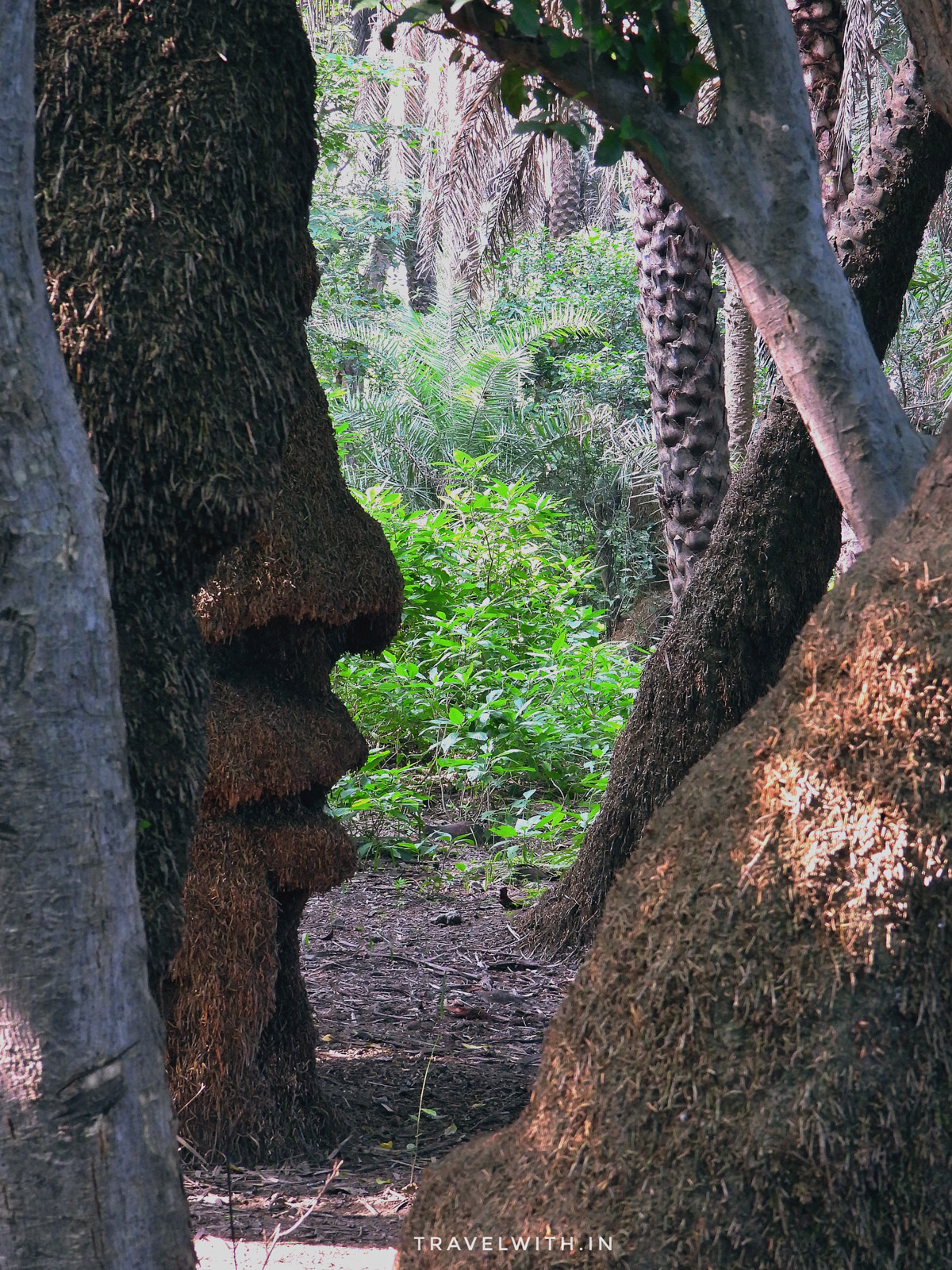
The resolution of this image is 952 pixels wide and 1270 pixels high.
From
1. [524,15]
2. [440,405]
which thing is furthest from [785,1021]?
[440,405]

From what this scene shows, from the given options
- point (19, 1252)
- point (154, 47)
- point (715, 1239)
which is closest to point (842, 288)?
point (154, 47)

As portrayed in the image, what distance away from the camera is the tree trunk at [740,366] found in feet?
28.7

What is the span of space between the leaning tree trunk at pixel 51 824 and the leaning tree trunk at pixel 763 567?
3.74 metres

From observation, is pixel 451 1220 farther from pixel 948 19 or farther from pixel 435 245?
pixel 435 245

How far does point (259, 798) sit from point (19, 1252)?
6.86 feet

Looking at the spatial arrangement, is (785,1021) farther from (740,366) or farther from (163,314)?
(740,366)

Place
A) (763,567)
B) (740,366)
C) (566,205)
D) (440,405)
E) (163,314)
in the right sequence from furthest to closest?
1. (566,205)
2. (440,405)
3. (740,366)
4. (763,567)
5. (163,314)

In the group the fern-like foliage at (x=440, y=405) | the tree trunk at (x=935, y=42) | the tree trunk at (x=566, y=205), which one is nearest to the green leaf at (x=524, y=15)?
the tree trunk at (x=935, y=42)

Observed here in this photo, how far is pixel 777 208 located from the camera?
283 centimetres

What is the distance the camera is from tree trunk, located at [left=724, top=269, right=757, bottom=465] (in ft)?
28.7

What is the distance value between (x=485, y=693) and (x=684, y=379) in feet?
10.3

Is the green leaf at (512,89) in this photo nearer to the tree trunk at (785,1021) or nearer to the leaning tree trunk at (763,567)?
the tree trunk at (785,1021)

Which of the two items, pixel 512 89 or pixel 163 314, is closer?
pixel 163 314

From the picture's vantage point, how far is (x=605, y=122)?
3.06 metres
